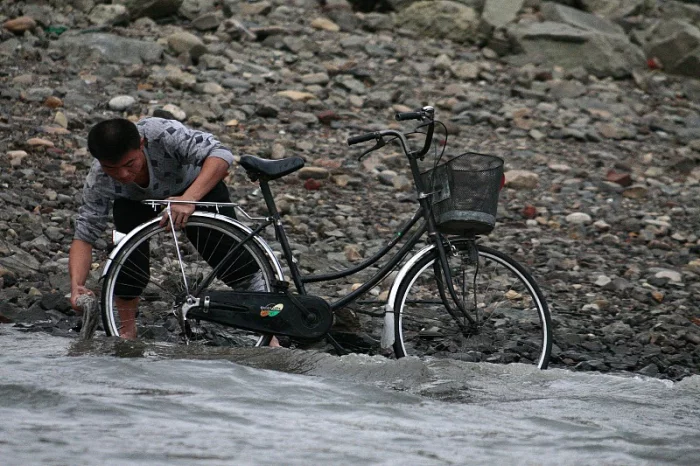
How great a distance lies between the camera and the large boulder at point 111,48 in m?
13.0

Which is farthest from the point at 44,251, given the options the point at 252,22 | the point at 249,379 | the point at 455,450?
the point at 252,22

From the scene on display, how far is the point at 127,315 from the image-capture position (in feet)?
21.7

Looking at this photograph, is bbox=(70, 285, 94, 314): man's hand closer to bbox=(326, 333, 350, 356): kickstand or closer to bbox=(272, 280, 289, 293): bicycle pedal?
bbox=(272, 280, 289, 293): bicycle pedal

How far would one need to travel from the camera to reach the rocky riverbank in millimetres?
8750

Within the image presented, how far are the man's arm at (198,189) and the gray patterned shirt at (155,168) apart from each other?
0.05m

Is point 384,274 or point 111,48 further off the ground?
point 111,48

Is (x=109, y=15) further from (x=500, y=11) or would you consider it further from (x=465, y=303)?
(x=465, y=303)

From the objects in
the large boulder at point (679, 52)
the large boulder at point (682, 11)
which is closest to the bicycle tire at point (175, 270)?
the large boulder at point (679, 52)

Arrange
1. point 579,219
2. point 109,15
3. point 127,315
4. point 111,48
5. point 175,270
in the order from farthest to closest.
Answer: point 109,15
point 111,48
point 579,219
point 127,315
point 175,270

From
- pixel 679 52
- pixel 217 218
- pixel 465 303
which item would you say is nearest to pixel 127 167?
pixel 217 218

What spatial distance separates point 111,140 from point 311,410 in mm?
1691

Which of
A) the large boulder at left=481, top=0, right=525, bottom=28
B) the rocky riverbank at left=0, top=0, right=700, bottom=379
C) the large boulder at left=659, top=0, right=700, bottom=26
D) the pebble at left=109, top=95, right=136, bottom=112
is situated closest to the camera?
the rocky riverbank at left=0, top=0, right=700, bottom=379

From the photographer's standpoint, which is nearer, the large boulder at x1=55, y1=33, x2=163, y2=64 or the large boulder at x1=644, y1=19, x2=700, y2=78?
the large boulder at x1=55, y1=33, x2=163, y2=64

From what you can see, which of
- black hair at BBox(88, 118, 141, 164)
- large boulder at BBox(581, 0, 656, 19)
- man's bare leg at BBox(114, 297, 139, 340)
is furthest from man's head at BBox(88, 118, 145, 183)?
large boulder at BBox(581, 0, 656, 19)
